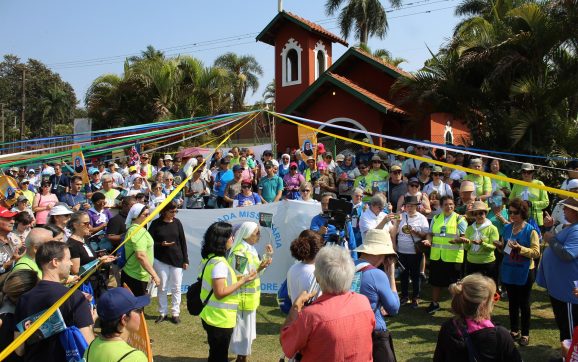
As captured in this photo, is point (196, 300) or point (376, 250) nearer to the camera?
point (376, 250)

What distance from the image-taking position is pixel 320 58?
2373 centimetres

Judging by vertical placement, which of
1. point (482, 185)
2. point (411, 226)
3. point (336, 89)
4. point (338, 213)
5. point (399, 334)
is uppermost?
point (336, 89)

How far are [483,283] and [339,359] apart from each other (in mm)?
1080

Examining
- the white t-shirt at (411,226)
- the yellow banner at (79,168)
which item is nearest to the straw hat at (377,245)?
the white t-shirt at (411,226)

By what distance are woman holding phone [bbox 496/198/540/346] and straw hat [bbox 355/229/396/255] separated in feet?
8.83

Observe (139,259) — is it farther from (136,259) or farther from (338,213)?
(338,213)

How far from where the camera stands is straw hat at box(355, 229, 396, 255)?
13.1 ft

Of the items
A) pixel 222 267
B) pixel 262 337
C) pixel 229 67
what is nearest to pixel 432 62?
pixel 262 337

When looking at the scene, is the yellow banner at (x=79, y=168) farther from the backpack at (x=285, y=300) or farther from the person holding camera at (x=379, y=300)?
the person holding camera at (x=379, y=300)

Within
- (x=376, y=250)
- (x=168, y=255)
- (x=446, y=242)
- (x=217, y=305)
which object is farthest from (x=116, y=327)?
(x=446, y=242)

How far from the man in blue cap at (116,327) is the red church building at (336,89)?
45.7ft

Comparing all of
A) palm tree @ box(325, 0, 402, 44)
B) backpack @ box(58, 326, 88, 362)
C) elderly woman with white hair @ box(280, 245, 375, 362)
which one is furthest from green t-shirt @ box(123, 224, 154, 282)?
palm tree @ box(325, 0, 402, 44)

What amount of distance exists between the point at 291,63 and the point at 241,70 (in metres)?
23.7

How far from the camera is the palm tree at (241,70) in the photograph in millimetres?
42406
